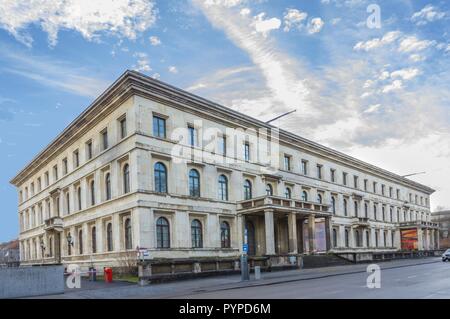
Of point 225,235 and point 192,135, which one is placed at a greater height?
point 192,135

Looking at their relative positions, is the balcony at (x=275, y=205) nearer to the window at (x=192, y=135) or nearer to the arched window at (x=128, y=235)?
the window at (x=192, y=135)

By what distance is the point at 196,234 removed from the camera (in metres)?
39.7

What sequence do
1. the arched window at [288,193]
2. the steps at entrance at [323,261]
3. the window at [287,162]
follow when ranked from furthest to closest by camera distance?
1. the window at [287,162]
2. the arched window at [288,193]
3. the steps at entrance at [323,261]

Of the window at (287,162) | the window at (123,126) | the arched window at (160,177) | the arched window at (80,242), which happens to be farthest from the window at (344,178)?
the window at (123,126)

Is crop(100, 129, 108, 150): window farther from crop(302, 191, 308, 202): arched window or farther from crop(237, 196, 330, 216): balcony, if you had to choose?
crop(302, 191, 308, 202): arched window

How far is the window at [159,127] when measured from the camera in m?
37.2

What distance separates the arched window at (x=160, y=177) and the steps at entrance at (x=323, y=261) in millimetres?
15288

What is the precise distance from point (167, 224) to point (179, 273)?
22.7 feet

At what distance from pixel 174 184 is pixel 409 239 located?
54519 mm

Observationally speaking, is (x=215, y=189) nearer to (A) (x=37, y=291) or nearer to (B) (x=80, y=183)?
(B) (x=80, y=183)

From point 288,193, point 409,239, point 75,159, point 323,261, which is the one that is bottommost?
point 409,239

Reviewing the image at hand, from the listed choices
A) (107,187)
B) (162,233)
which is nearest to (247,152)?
(162,233)

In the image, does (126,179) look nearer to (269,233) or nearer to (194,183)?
(194,183)

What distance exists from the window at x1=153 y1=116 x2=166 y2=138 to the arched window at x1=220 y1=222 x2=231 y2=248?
1053cm
